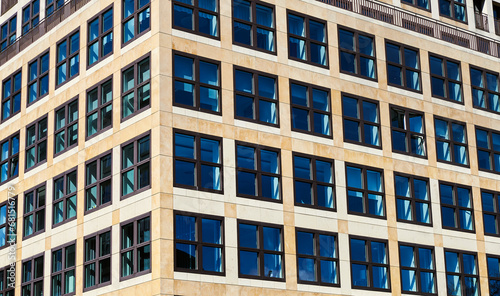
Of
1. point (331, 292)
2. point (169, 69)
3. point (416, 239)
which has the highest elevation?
point (169, 69)

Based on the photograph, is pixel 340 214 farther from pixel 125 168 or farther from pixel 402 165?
pixel 125 168

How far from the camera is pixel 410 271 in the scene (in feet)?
161

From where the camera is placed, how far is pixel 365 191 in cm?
4875

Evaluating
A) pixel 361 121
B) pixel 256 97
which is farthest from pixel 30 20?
pixel 361 121

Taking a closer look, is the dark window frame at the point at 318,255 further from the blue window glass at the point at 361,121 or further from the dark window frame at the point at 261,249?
the blue window glass at the point at 361,121

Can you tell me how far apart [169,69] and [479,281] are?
796 inches

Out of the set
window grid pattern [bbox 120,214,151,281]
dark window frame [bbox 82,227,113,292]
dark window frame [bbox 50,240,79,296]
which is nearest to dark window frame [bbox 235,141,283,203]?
window grid pattern [bbox 120,214,151,281]

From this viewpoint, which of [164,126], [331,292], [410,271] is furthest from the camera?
[410,271]

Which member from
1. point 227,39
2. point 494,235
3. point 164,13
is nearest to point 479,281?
point 494,235

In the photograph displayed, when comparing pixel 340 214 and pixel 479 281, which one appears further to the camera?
pixel 479 281

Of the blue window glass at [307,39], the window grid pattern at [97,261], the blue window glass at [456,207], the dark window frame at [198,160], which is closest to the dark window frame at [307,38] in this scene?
the blue window glass at [307,39]

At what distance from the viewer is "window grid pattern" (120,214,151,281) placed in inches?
1660

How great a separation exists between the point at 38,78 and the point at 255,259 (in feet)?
56.2

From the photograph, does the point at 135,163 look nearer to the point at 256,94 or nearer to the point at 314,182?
the point at 256,94
